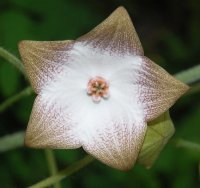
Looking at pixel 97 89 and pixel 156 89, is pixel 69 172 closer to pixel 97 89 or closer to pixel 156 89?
pixel 97 89

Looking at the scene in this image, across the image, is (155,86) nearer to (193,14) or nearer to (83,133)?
(83,133)

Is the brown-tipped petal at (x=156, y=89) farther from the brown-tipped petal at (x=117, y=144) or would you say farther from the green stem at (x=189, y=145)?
the green stem at (x=189, y=145)

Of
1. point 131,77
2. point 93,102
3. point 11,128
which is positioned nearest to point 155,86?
point 131,77

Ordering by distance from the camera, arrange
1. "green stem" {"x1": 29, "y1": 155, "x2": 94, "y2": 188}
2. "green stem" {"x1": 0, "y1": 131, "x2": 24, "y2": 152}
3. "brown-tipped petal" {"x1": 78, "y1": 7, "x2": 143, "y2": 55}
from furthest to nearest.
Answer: "green stem" {"x1": 0, "y1": 131, "x2": 24, "y2": 152}, "green stem" {"x1": 29, "y1": 155, "x2": 94, "y2": 188}, "brown-tipped petal" {"x1": 78, "y1": 7, "x2": 143, "y2": 55}

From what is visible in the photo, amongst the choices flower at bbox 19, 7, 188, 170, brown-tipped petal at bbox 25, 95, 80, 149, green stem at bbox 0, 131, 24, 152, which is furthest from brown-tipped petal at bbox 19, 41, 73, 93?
green stem at bbox 0, 131, 24, 152

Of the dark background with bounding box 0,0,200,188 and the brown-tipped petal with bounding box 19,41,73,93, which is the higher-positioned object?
A: the brown-tipped petal with bounding box 19,41,73,93

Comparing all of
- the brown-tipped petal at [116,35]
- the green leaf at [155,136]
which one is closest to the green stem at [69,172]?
the green leaf at [155,136]

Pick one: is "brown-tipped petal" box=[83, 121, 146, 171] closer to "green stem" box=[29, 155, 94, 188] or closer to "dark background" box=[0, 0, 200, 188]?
"green stem" box=[29, 155, 94, 188]

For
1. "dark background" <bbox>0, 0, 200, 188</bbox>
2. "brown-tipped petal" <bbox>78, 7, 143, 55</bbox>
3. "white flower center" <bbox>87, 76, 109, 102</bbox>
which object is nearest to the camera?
"brown-tipped petal" <bbox>78, 7, 143, 55</bbox>
